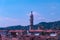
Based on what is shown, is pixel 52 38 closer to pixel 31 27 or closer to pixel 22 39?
pixel 22 39

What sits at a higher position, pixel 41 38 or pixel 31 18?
pixel 31 18

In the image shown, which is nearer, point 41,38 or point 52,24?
point 41,38

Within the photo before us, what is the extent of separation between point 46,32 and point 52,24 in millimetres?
7405

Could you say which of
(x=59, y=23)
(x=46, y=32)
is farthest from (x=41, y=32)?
(x=59, y=23)

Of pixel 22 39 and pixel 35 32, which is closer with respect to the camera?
pixel 22 39

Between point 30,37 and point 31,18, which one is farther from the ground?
point 31,18

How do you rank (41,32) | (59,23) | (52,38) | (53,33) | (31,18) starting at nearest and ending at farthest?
(52,38)
(53,33)
(41,32)
(31,18)
(59,23)

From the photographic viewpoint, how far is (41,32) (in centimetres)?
1512

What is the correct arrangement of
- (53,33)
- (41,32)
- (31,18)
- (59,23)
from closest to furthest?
(53,33), (41,32), (31,18), (59,23)

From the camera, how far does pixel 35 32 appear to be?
15664 mm

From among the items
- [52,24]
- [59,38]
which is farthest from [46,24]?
[59,38]

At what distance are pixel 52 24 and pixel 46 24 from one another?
3.26 ft

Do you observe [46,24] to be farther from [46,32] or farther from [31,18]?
[46,32]

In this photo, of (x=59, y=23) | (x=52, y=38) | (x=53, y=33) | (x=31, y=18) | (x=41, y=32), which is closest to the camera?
(x=52, y=38)
